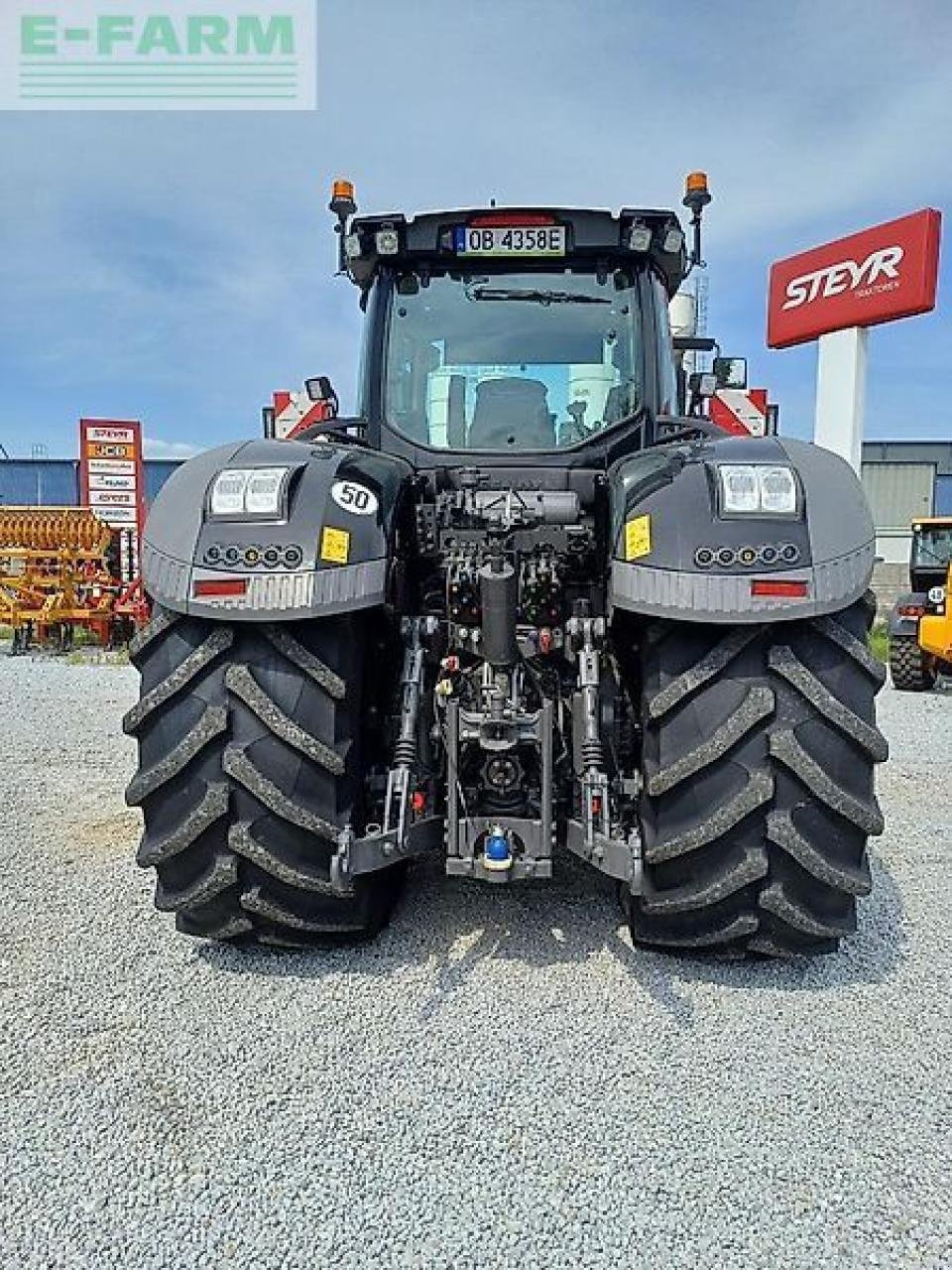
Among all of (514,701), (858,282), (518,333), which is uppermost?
(858,282)

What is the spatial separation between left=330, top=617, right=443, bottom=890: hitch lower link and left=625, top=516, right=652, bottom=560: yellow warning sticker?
72 cm

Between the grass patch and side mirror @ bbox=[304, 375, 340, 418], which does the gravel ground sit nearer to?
side mirror @ bbox=[304, 375, 340, 418]

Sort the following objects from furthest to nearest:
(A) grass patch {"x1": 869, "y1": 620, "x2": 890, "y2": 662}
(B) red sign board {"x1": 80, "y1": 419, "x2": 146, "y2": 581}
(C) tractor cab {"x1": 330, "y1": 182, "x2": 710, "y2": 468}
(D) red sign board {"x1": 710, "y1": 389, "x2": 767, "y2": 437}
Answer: (B) red sign board {"x1": 80, "y1": 419, "x2": 146, "y2": 581}, (A) grass patch {"x1": 869, "y1": 620, "x2": 890, "y2": 662}, (D) red sign board {"x1": 710, "y1": 389, "x2": 767, "y2": 437}, (C) tractor cab {"x1": 330, "y1": 182, "x2": 710, "y2": 468}

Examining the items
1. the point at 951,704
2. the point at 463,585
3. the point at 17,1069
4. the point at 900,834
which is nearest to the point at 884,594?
the point at 951,704

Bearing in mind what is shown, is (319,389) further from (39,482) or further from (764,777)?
(39,482)

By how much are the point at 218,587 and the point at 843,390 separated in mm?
9612

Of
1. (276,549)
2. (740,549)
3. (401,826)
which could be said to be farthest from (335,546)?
(740,549)

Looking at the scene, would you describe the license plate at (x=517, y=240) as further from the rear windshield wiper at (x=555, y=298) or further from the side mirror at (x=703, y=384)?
the side mirror at (x=703, y=384)

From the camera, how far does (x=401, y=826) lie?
262cm

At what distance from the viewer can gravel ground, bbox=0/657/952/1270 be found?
1.78 m

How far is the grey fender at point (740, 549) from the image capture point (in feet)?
8.15

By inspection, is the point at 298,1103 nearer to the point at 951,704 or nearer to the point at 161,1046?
the point at 161,1046

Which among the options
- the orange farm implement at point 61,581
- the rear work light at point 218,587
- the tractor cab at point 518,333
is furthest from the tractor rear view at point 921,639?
the orange farm implement at point 61,581

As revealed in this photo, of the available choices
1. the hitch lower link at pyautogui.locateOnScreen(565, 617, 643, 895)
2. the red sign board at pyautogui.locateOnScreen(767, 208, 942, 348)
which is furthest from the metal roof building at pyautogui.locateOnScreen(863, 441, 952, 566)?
the hitch lower link at pyautogui.locateOnScreen(565, 617, 643, 895)
